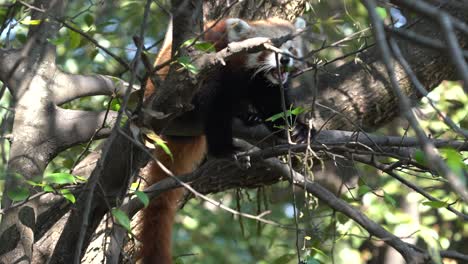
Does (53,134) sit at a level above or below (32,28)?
below

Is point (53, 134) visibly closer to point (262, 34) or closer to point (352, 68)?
point (262, 34)

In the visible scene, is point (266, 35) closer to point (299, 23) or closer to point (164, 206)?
point (299, 23)

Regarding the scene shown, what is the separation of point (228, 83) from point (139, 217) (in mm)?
1079

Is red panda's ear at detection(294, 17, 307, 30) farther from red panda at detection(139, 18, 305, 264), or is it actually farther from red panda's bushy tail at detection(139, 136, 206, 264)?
red panda's bushy tail at detection(139, 136, 206, 264)

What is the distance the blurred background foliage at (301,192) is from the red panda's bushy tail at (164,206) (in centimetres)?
19

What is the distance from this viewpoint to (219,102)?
4.43 meters

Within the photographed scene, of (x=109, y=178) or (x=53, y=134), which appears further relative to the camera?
(x=53, y=134)

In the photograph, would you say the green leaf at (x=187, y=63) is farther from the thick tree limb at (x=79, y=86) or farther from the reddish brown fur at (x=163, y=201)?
the thick tree limb at (x=79, y=86)

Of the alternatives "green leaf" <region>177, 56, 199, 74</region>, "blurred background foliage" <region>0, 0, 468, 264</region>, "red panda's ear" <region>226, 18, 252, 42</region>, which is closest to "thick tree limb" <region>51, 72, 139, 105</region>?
"blurred background foliage" <region>0, 0, 468, 264</region>

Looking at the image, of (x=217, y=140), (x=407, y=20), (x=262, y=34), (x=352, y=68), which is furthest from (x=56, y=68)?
(x=407, y=20)

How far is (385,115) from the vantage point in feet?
15.5

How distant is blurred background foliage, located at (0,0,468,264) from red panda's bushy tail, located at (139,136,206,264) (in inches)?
7.6

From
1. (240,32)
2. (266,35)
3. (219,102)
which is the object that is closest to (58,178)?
(219,102)

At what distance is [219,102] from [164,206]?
77cm
